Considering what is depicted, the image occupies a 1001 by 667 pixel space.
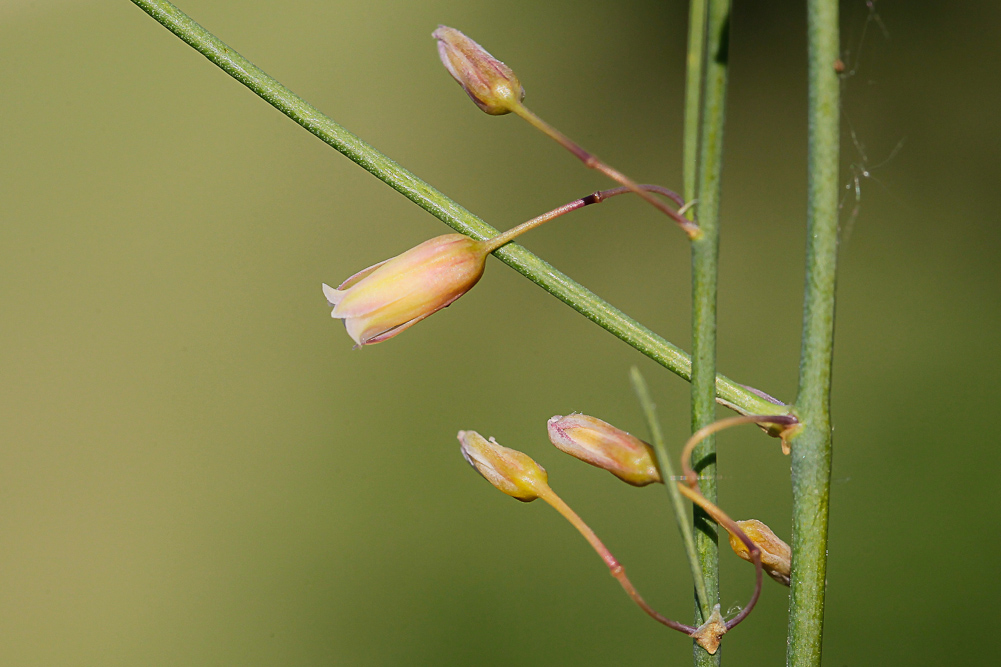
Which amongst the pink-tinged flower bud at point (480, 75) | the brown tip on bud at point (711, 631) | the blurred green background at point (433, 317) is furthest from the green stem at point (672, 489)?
the blurred green background at point (433, 317)

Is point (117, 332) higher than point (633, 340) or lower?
higher

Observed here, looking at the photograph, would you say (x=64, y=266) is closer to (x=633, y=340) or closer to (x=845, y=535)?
(x=845, y=535)

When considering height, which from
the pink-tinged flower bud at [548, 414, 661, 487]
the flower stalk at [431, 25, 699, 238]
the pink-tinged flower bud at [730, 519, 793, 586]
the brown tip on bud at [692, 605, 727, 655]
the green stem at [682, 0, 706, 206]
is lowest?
the brown tip on bud at [692, 605, 727, 655]

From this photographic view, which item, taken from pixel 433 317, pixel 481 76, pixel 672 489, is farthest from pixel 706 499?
pixel 433 317

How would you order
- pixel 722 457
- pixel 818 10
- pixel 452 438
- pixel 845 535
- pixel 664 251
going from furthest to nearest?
Result: 1. pixel 664 251
2. pixel 452 438
3. pixel 722 457
4. pixel 845 535
5. pixel 818 10

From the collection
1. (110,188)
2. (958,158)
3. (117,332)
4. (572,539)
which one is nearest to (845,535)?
(572,539)

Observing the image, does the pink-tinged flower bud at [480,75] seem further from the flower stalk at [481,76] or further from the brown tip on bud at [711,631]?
the brown tip on bud at [711,631]

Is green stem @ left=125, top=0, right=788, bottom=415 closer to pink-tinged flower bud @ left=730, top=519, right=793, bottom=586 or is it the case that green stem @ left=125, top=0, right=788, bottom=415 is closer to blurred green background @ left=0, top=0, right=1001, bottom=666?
pink-tinged flower bud @ left=730, top=519, right=793, bottom=586

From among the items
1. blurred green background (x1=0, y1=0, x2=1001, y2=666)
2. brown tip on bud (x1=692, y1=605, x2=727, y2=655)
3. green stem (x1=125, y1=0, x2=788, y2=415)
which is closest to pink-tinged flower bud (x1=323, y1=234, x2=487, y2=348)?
green stem (x1=125, y1=0, x2=788, y2=415)

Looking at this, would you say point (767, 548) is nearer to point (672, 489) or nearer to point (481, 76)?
point (672, 489)
